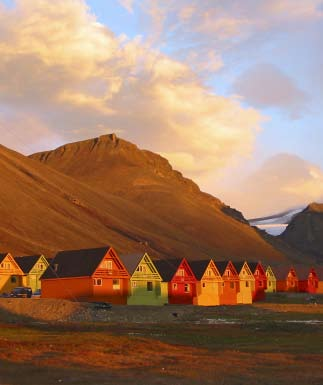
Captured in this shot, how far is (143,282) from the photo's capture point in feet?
258

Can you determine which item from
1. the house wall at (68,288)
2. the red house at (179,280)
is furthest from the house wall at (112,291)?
the red house at (179,280)

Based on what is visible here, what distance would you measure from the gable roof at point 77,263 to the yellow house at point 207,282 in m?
18.2

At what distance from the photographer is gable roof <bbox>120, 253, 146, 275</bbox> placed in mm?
78000

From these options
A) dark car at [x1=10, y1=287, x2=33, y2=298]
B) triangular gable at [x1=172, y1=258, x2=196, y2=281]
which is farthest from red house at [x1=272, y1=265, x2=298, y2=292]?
dark car at [x1=10, y1=287, x2=33, y2=298]

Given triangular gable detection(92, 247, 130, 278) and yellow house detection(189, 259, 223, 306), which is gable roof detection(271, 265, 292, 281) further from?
triangular gable detection(92, 247, 130, 278)

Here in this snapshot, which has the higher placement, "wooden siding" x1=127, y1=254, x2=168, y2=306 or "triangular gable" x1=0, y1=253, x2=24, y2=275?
"triangular gable" x1=0, y1=253, x2=24, y2=275

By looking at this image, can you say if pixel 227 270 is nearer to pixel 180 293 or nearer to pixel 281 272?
pixel 180 293

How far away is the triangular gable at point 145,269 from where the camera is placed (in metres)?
78.4

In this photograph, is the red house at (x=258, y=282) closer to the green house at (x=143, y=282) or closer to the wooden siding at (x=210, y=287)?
the wooden siding at (x=210, y=287)

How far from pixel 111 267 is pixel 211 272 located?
2140 centimetres

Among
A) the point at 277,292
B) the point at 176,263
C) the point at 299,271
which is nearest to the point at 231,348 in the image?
the point at 176,263

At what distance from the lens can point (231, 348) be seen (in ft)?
112

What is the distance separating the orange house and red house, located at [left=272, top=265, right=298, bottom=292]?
56.6m

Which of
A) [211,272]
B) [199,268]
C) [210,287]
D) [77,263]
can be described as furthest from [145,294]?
[211,272]
